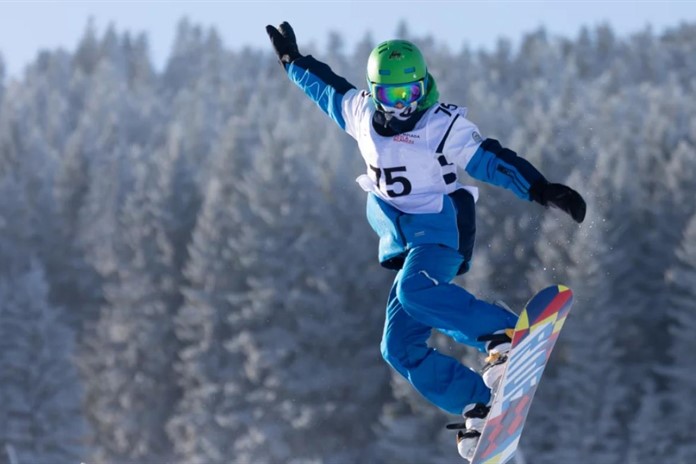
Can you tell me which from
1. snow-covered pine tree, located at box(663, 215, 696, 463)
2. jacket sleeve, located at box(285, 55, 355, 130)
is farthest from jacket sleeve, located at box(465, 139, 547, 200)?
snow-covered pine tree, located at box(663, 215, 696, 463)

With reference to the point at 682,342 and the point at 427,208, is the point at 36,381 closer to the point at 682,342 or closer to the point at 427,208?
the point at 682,342

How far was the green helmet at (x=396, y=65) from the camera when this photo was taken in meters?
7.70

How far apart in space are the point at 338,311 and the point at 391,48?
3239cm

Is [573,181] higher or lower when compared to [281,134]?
lower

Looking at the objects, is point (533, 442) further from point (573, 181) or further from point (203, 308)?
point (203, 308)

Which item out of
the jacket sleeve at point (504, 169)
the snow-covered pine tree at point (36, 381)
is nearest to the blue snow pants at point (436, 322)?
the jacket sleeve at point (504, 169)

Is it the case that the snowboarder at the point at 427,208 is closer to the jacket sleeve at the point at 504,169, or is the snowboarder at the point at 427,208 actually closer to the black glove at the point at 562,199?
the jacket sleeve at the point at 504,169

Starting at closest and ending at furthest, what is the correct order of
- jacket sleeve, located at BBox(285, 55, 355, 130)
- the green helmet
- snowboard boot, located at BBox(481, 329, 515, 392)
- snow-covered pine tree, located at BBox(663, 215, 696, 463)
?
the green helmet → snowboard boot, located at BBox(481, 329, 515, 392) → jacket sleeve, located at BBox(285, 55, 355, 130) → snow-covered pine tree, located at BBox(663, 215, 696, 463)

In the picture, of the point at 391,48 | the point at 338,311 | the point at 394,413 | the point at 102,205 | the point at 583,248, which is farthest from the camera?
the point at 102,205

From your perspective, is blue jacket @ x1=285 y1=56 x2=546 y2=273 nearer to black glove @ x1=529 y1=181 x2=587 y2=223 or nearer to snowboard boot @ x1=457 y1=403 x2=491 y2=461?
black glove @ x1=529 y1=181 x2=587 y2=223

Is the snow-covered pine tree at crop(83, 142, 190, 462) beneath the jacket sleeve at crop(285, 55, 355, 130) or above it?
above

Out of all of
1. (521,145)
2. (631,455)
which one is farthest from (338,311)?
(631,455)

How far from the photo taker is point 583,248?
33188 mm

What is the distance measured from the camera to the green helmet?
770 cm
